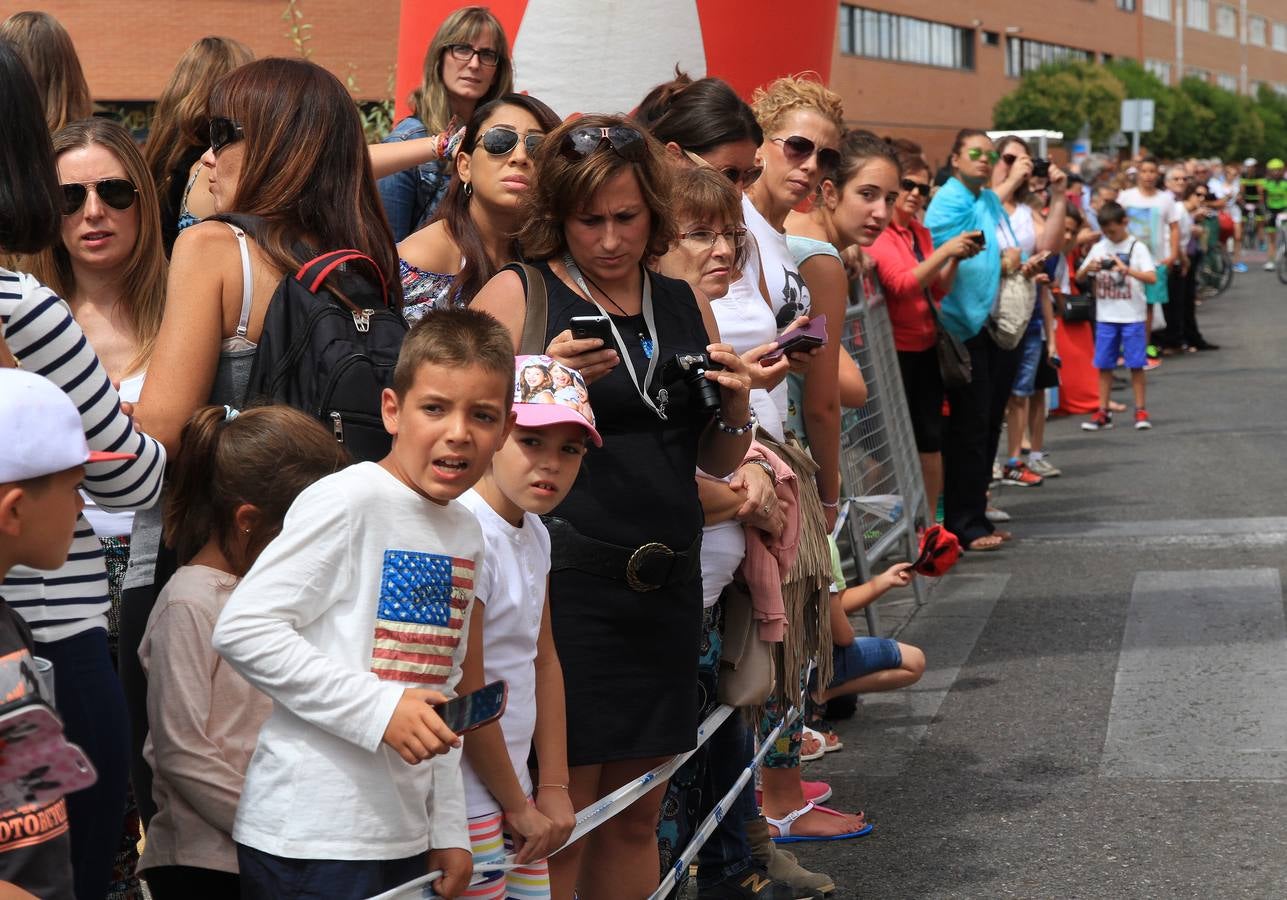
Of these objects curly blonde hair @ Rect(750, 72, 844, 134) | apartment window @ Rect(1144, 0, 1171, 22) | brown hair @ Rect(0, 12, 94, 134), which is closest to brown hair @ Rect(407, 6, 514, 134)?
curly blonde hair @ Rect(750, 72, 844, 134)

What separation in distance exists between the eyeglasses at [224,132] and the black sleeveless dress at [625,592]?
2.38 feet

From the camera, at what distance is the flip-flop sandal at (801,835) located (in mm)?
5238

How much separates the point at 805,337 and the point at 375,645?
1.69 m

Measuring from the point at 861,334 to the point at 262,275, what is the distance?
438 centimetres

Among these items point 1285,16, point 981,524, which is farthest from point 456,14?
point 1285,16

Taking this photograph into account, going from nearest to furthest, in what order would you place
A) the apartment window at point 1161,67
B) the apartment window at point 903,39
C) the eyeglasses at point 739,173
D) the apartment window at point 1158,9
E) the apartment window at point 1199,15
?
the eyeglasses at point 739,173 < the apartment window at point 903,39 < the apartment window at point 1161,67 < the apartment window at point 1158,9 < the apartment window at point 1199,15

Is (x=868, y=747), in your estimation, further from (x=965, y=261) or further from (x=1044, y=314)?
(x=1044, y=314)

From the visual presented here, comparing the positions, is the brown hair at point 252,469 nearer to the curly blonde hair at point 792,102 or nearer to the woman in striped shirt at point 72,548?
the woman in striped shirt at point 72,548

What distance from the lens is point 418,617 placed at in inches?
111

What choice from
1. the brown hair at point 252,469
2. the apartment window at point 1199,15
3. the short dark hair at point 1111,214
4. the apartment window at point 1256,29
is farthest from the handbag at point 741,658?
the apartment window at point 1256,29

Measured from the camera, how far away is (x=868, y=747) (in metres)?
6.24

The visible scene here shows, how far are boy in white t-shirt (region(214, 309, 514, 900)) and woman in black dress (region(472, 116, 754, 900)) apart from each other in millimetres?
600

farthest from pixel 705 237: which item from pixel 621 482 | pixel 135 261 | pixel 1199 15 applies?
pixel 1199 15

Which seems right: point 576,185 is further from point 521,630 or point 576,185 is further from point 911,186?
point 911,186
